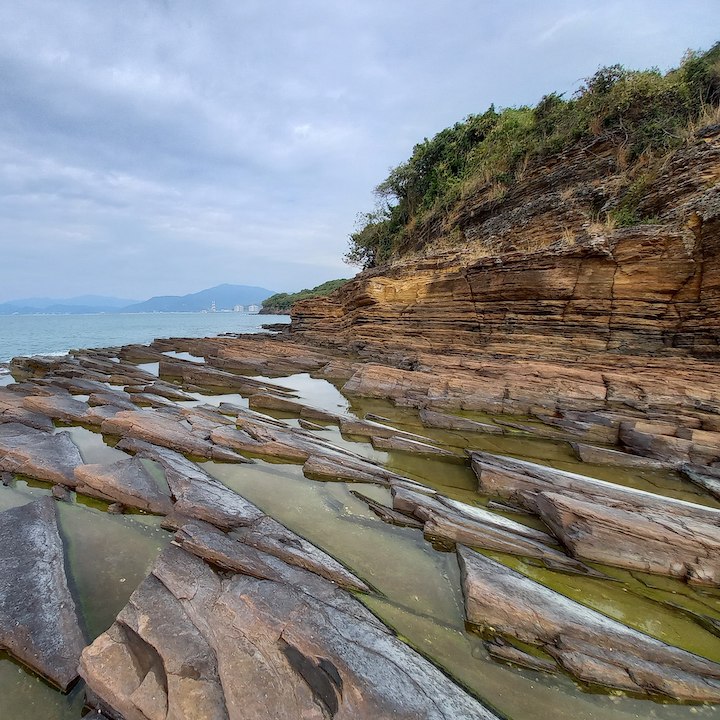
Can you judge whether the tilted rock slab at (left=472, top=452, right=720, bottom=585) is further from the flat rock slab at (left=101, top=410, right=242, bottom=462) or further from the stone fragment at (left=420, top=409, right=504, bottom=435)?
the flat rock slab at (left=101, top=410, right=242, bottom=462)

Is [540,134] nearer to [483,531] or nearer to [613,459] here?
[613,459]

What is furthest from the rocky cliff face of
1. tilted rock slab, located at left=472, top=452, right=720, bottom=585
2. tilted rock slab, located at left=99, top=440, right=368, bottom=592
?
tilted rock slab, located at left=99, top=440, right=368, bottom=592

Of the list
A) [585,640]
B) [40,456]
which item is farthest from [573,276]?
[40,456]

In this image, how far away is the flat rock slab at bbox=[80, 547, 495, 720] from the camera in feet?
8.98

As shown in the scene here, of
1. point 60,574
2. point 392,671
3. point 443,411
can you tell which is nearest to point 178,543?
point 60,574

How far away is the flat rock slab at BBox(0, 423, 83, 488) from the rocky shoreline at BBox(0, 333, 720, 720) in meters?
0.06

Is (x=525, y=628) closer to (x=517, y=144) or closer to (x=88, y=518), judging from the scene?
(x=88, y=518)

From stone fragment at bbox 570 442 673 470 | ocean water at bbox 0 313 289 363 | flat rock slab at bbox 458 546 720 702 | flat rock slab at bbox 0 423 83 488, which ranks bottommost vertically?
stone fragment at bbox 570 442 673 470

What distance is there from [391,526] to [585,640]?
9.95ft

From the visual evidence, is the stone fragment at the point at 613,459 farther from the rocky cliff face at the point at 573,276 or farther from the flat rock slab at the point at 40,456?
the flat rock slab at the point at 40,456

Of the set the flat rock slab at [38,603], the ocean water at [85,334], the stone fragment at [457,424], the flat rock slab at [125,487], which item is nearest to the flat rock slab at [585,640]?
the flat rock slab at [38,603]

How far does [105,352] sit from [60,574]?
91.7 ft

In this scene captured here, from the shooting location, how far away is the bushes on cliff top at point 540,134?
17.3 meters

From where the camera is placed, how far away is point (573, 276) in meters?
14.9
